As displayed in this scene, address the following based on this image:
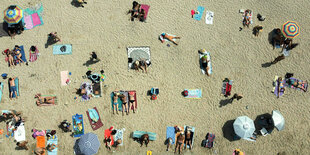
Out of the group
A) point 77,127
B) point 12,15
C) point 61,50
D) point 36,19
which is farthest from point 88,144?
point 12,15

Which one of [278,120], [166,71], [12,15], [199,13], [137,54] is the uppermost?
[199,13]

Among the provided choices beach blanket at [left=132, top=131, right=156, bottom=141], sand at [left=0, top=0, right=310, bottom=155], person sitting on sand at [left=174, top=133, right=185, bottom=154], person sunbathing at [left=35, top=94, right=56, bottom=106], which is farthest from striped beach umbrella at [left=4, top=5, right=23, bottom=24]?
person sitting on sand at [left=174, top=133, right=185, bottom=154]

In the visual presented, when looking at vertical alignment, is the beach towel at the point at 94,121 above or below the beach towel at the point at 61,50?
below

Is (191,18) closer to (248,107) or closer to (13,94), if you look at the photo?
(248,107)

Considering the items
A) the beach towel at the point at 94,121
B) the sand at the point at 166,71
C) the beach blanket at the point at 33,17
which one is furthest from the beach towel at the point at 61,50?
the beach towel at the point at 94,121

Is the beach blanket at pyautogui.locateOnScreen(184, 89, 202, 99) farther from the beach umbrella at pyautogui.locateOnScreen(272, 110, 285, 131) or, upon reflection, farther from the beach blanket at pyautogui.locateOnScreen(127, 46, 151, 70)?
the beach umbrella at pyautogui.locateOnScreen(272, 110, 285, 131)

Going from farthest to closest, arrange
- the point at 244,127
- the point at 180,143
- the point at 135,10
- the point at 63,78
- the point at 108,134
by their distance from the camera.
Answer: the point at 135,10, the point at 63,78, the point at 108,134, the point at 180,143, the point at 244,127

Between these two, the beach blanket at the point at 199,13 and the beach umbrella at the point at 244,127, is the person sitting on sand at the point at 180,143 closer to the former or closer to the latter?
the beach umbrella at the point at 244,127

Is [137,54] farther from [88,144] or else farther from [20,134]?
[20,134]
